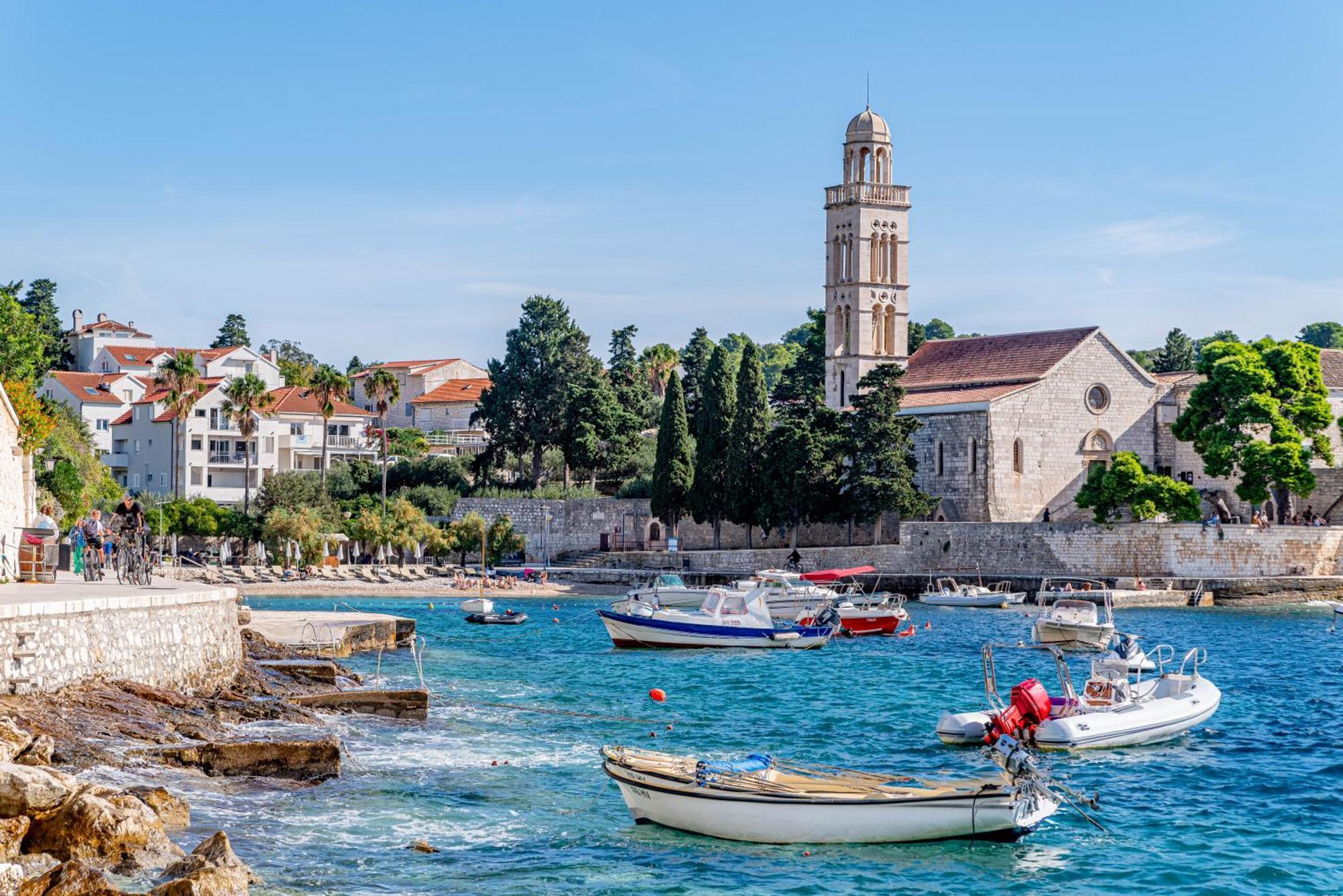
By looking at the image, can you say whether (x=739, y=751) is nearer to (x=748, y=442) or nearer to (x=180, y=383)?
(x=748, y=442)

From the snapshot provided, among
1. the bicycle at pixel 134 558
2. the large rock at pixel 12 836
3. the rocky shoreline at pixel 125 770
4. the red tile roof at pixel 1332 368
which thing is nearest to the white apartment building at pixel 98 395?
the bicycle at pixel 134 558

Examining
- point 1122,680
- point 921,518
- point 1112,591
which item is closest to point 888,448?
point 921,518

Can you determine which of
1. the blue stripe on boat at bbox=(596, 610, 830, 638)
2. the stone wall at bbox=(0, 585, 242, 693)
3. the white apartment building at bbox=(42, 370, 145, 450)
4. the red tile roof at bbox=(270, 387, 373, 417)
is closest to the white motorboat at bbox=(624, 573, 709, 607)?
the blue stripe on boat at bbox=(596, 610, 830, 638)

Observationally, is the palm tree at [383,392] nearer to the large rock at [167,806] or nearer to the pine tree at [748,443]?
the pine tree at [748,443]

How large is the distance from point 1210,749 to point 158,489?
213 ft

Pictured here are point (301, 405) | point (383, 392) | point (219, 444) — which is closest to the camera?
point (383, 392)

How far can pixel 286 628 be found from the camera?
1371 inches

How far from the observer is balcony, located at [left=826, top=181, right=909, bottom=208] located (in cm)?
7112

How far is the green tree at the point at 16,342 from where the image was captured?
49938mm

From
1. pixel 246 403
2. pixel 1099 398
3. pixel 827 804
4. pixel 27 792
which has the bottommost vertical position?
pixel 827 804

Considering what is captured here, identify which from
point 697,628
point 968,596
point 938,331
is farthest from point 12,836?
point 938,331

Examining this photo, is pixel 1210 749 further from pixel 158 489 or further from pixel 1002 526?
pixel 158 489

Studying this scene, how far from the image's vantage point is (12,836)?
13055mm

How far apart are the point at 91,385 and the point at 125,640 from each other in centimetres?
7212
